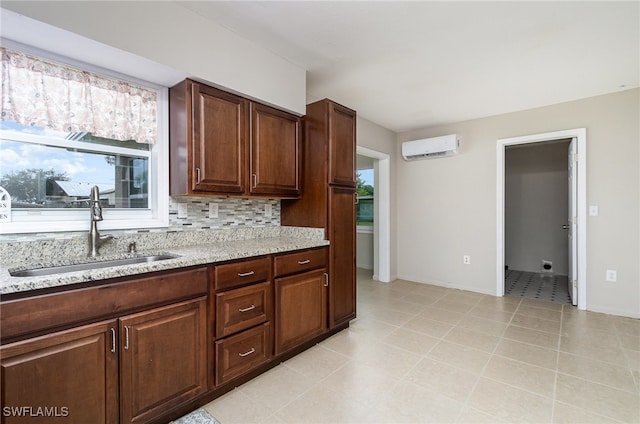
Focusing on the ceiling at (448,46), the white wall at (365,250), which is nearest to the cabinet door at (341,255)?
the ceiling at (448,46)

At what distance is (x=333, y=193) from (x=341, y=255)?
61 cm

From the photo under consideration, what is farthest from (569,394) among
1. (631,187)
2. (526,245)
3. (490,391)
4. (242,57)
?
(526,245)

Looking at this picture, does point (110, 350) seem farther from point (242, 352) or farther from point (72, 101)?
point (72, 101)

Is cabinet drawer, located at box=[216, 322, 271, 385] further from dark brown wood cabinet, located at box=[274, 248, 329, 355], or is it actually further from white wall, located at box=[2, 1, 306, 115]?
white wall, located at box=[2, 1, 306, 115]

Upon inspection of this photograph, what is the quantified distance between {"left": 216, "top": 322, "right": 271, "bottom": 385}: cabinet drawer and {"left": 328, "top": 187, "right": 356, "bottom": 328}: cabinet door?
745 millimetres

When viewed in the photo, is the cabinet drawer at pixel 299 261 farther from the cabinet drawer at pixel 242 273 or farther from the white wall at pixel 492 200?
the white wall at pixel 492 200

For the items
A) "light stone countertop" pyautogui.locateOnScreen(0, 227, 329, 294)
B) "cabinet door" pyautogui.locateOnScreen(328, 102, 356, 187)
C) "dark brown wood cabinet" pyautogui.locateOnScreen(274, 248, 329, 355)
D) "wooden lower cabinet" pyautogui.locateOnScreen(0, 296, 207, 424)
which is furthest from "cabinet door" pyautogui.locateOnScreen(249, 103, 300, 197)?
"wooden lower cabinet" pyautogui.locateOnScreen(0, 296, 207, 424)

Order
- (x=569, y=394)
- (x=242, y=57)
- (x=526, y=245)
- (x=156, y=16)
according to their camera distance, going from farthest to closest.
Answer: (x=526, y=245) < (x=242, y=57) < (x=569, y=394) < (x=156, y=16)

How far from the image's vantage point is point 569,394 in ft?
5.94

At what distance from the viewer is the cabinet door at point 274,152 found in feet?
7.57

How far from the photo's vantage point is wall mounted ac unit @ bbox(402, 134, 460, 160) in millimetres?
3971

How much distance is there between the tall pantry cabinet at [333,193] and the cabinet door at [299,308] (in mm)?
130

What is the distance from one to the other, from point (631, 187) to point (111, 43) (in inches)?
184

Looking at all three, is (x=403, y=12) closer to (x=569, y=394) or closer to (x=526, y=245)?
(x=569, y=394)
